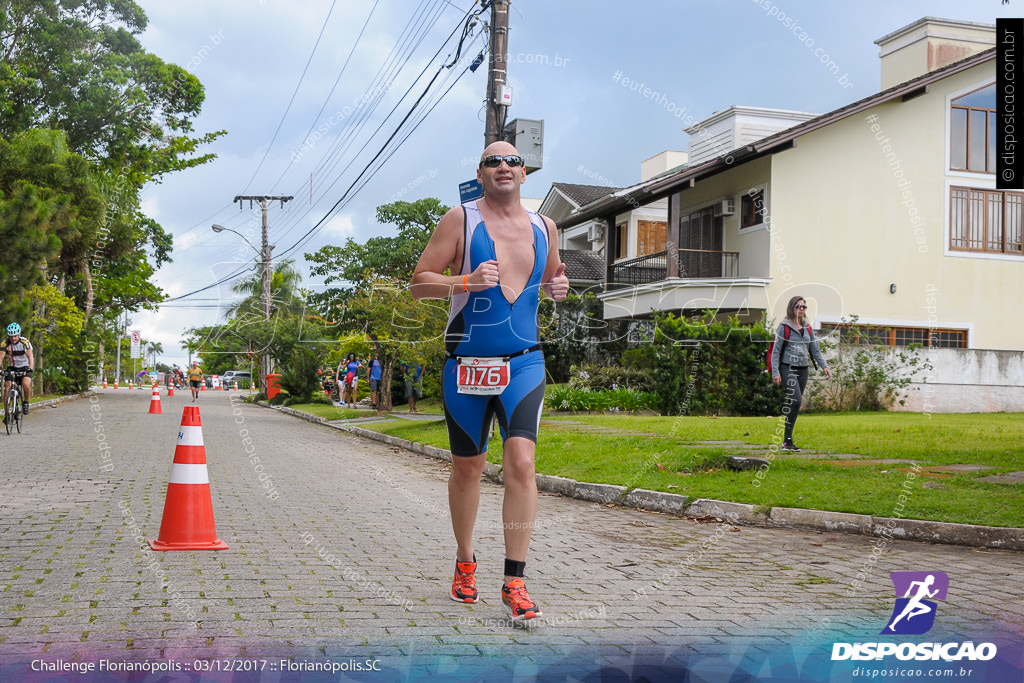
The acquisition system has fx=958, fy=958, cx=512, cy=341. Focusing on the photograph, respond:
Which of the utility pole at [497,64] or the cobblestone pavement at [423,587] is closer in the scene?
the cobblestone pavement at [423,587]

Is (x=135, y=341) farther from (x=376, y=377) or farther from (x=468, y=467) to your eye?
(x=468, y=467)

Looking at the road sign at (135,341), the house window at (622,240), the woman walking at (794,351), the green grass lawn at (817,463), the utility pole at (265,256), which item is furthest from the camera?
the road sign at (135,341)

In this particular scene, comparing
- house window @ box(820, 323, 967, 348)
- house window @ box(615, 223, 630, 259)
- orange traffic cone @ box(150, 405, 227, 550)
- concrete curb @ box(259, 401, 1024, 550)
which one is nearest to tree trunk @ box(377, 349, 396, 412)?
house window @ box(820, 323, 967, 348)

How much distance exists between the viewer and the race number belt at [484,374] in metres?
4.44

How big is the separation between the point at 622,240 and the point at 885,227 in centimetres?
1004

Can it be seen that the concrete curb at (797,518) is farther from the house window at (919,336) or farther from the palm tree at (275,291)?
the palm tree at (275,291)

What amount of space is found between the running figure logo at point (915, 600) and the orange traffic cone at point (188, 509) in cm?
391

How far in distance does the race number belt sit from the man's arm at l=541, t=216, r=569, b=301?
0.36 meters

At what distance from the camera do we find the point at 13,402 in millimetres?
15180

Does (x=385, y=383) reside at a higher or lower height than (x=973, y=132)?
lower

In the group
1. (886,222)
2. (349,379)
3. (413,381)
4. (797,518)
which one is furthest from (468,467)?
(349,379)

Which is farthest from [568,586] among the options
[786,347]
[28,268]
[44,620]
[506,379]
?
[28,268]

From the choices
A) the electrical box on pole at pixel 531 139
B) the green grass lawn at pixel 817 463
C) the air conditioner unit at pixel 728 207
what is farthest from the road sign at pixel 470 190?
the air conditioner unit at pixel 728 207

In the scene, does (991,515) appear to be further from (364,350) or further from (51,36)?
(51,36)
